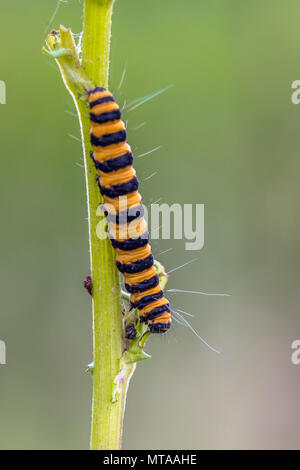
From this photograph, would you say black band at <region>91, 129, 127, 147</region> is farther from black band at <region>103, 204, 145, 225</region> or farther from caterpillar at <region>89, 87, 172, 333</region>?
black band at <region>103, 204, 145, 225</region>

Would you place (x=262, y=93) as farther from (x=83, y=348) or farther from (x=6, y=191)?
(x=83, y=348)

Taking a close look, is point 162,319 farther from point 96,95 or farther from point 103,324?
point 96,95

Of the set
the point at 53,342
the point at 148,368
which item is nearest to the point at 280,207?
the point at 148,368

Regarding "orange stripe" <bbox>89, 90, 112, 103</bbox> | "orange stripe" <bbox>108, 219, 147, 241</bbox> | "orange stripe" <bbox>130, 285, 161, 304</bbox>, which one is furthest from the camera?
"orange stripe" <bbox>130, 285, 161, 304</bbox>

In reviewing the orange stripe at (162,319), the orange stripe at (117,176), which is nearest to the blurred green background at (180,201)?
the orange stripe at (162,319)

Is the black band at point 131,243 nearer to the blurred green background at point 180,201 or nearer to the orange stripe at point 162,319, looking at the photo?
the orange stripe at point 162,319

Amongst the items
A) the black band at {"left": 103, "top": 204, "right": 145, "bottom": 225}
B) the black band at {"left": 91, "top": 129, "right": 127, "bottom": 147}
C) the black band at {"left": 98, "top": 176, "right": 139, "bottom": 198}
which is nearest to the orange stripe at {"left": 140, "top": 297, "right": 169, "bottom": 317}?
the black band at {"left": 103, "top": 204, "right": 145, "bottom": 225}
